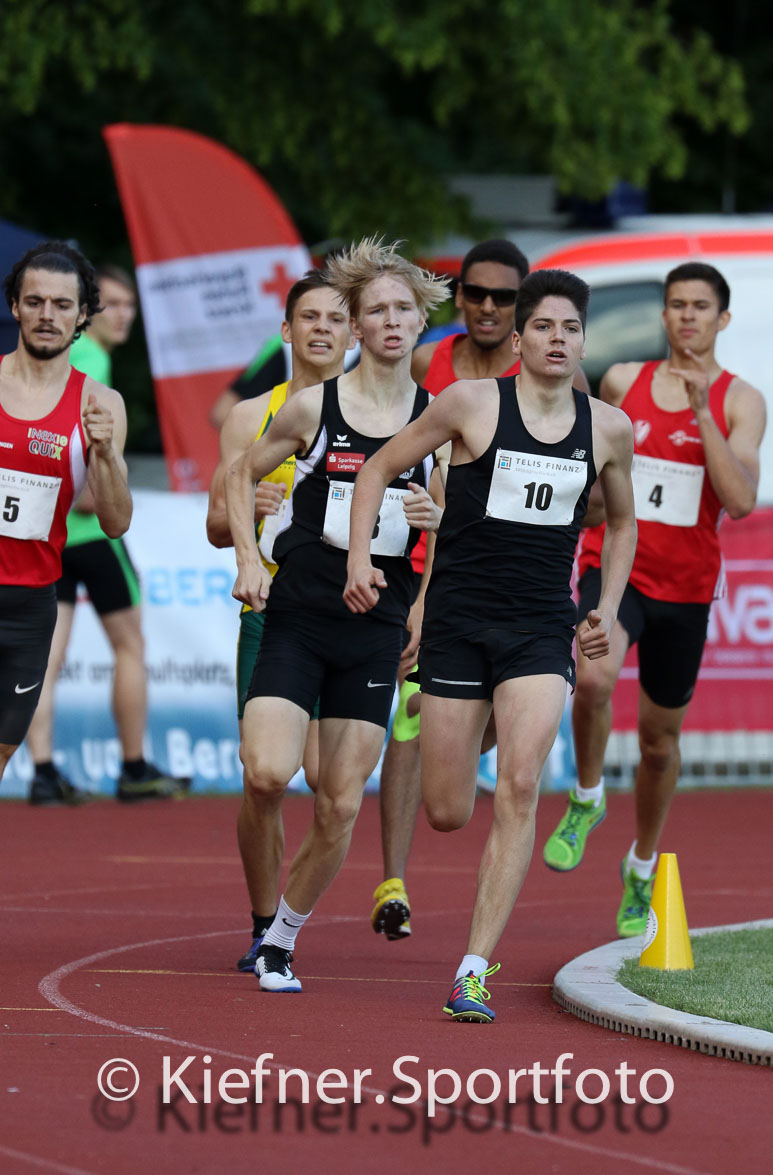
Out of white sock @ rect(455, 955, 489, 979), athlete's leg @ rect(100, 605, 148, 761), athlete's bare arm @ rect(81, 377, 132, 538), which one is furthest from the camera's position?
athlete's leg @ rect(100, 605, 148, 761)

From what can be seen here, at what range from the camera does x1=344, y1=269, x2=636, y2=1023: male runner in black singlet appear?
7.05 metres

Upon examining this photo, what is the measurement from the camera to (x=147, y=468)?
22500 mm

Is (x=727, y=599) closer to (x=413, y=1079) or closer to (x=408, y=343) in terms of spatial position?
(x=408, y=343)

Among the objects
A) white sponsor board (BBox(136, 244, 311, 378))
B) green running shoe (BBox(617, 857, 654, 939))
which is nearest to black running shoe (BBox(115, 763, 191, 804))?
white sponsor board (BBox(136, 244, 311, 378))

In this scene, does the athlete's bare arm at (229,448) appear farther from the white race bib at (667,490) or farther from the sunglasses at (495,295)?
the white race bib at (667,490)

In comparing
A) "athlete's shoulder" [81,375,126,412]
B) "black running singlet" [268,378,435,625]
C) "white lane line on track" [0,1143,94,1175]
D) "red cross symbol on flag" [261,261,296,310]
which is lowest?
"white lane line on track" [0,1143,94,1175]

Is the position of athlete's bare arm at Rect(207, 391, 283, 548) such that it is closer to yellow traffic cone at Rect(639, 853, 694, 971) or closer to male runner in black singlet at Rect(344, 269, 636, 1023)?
male runner in black singlet at Rect(344, 269, 636, 1023)

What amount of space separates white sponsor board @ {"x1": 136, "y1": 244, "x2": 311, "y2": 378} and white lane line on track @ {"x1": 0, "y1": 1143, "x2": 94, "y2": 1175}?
12.5m

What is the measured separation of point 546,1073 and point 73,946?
118 inches

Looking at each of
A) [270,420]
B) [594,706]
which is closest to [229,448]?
[270,420]

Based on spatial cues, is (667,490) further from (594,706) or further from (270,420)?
(270,420)

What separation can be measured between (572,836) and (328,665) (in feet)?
6.00

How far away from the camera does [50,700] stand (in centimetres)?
1302

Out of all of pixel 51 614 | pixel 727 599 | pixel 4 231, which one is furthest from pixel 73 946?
pixel 4 231
